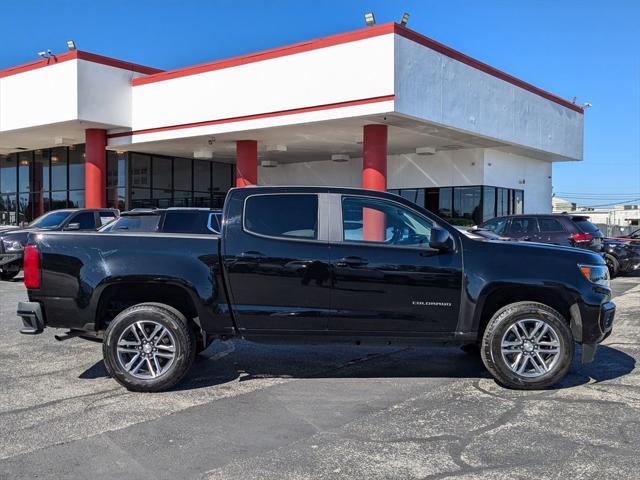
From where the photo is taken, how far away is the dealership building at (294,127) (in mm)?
17203

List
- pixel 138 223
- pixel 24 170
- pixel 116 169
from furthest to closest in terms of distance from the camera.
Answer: pixel 24 170
pixel 116 169
pixel 138 223

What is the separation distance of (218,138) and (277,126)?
3.81 m

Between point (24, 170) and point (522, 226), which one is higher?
point (24, 170)

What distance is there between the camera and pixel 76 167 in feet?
92.8

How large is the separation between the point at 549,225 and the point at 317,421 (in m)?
11.7

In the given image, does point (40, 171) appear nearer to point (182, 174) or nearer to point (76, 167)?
point (76, 167)

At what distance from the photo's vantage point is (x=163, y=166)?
27875mm

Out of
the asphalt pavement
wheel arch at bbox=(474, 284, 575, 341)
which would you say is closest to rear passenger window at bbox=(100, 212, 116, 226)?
the asphalt pavement

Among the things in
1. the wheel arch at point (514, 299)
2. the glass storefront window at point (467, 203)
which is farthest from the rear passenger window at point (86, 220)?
the glass storefront window at point (467, 203)

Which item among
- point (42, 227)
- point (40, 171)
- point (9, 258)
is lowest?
point (9, 258)

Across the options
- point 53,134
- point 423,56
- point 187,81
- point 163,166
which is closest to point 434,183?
point 423,56

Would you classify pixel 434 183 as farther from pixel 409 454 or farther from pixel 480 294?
pixel 409 454

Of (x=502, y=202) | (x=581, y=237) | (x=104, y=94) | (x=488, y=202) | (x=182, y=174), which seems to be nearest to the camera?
(x=581, y=237)

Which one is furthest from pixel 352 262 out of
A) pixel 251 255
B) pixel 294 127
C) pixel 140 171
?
pixel 140 171
